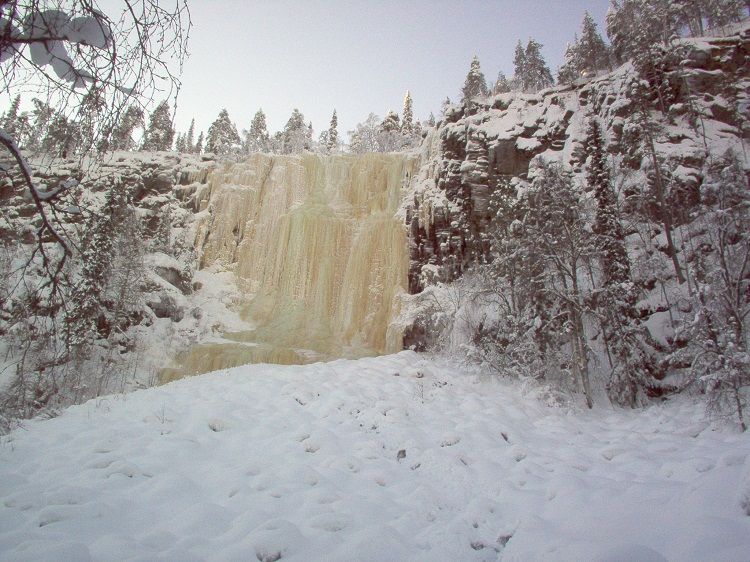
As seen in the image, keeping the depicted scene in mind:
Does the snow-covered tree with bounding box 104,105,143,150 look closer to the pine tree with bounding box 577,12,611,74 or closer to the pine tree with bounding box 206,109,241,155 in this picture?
the pine tree with bounding box 206,109,241,155

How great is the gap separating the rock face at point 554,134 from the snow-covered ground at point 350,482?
12090 millimetres

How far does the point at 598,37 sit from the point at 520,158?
27.0m

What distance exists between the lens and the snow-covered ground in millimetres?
2707

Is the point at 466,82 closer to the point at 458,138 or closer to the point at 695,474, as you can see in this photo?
the point at 458,138

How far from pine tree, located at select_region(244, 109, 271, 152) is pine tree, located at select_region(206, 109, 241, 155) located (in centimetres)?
139

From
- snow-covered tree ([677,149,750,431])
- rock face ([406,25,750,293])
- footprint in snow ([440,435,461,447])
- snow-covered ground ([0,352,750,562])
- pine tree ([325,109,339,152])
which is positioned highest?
pine tree ([325,109,339,152])

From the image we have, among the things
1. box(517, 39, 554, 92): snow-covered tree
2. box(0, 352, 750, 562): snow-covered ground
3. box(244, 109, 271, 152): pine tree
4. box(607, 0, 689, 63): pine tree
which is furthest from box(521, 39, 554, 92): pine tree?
box(0, 352, 750, 562): snow-covered ground

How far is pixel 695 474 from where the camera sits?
4188mm

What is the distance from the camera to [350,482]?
13.7 feet

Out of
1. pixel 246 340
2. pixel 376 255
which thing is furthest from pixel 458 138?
pixel 246 340

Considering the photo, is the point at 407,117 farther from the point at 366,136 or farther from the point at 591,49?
the point at 591,49

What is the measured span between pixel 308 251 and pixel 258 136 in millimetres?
26011

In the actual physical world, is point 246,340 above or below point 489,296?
below

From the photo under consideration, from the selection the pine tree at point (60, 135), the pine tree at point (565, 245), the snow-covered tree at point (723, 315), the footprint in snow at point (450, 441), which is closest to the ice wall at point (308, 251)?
the pine tree at point (565, 245)
